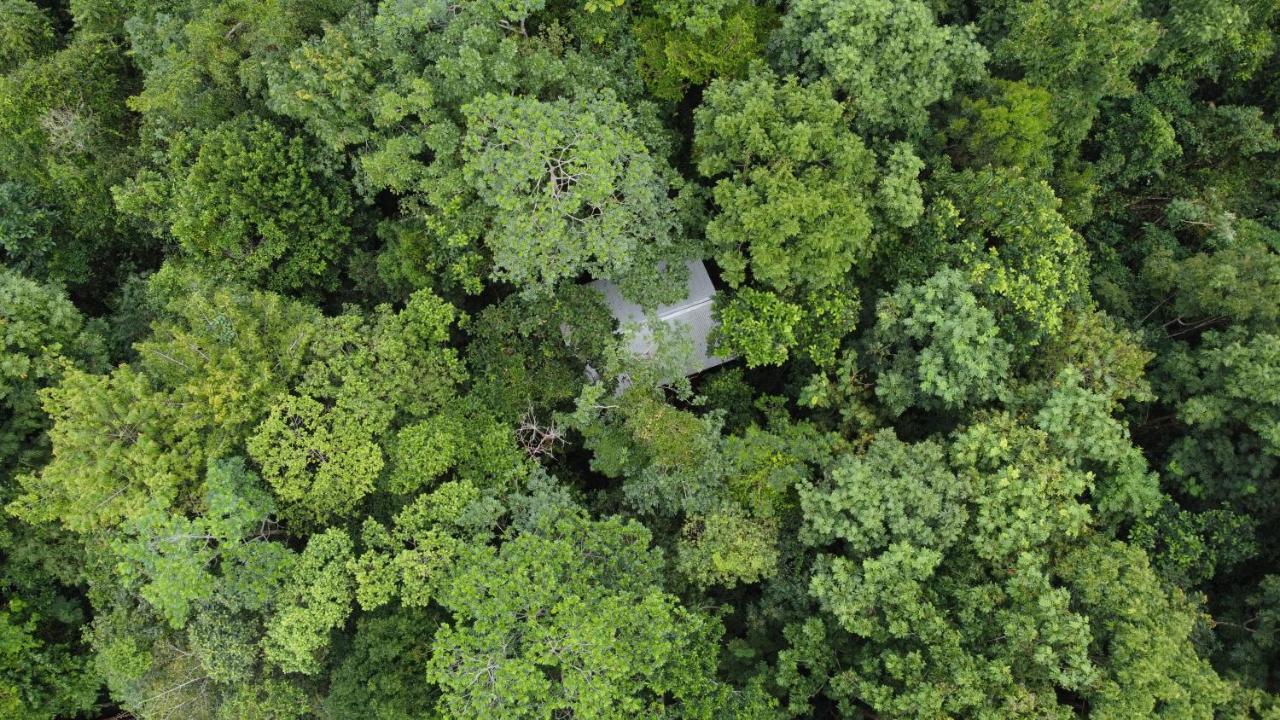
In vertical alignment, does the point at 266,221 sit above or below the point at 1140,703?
above

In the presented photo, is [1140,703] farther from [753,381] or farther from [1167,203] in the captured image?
[1167,203]

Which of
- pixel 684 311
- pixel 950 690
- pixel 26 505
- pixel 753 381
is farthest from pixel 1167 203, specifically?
pixel 26 505

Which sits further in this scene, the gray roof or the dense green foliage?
the gray roof

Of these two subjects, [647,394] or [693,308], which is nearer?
[647,394]

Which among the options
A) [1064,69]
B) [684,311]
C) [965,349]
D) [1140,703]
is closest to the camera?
[1140,703]

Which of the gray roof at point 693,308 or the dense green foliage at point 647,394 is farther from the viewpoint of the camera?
the gray roof at point 693,308

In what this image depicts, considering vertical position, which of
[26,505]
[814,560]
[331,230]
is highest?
[331,230]

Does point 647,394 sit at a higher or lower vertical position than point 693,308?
higher

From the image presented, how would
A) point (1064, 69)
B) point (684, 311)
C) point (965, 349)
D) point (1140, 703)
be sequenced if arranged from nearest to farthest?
point (1140, 703), point (965, 349), point (1064, 69), point (684, 311)
